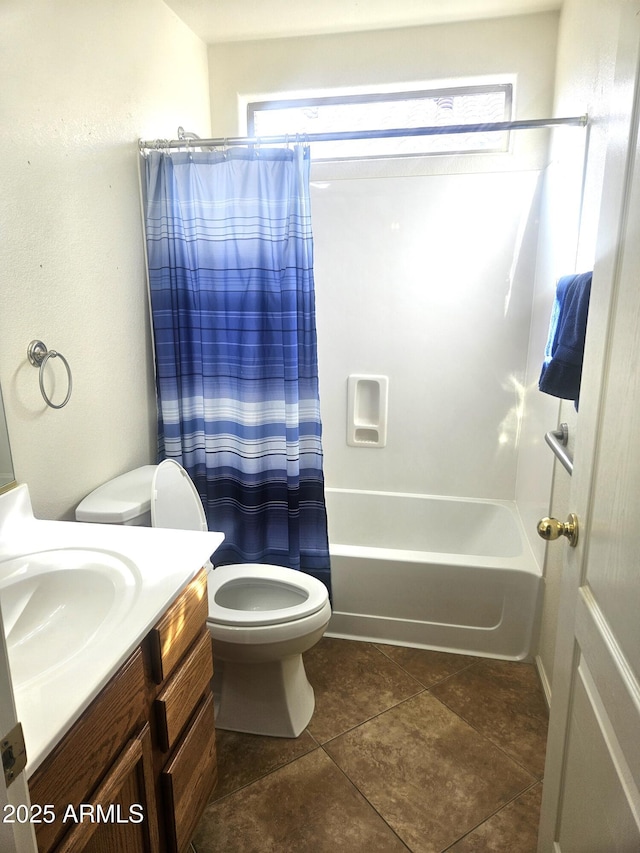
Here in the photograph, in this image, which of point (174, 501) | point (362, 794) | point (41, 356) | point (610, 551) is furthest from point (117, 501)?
point (610, 551)

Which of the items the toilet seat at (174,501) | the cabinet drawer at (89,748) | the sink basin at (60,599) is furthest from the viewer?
the toilet seat at (174,501)

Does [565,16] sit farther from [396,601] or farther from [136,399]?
[396,601]

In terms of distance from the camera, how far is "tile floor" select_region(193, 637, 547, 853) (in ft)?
4.96

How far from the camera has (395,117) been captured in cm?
263

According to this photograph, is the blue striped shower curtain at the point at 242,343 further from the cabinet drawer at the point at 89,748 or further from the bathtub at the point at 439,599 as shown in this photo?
the cabinet drawer at the point at 89,748

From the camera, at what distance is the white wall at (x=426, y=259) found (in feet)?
8.09

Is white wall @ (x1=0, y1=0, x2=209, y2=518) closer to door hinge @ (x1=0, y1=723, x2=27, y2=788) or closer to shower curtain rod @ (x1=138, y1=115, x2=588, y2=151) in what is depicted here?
shower curtain rod @ (x1=138, y1=115, x2=588, y2=151)

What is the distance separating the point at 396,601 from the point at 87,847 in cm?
158

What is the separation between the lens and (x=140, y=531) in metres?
1.44

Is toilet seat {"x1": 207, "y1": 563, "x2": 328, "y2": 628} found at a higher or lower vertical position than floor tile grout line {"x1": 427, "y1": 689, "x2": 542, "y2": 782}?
higher

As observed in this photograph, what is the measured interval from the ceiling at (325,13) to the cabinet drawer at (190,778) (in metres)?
2.58

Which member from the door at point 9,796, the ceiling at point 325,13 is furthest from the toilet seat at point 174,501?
the ceiling at point 325,13

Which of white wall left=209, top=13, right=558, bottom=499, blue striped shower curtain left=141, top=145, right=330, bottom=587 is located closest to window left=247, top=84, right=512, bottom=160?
white wall left=209, top=13, right=558, bottom=499

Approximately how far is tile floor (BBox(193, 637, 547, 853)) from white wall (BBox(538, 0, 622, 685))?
30cm
